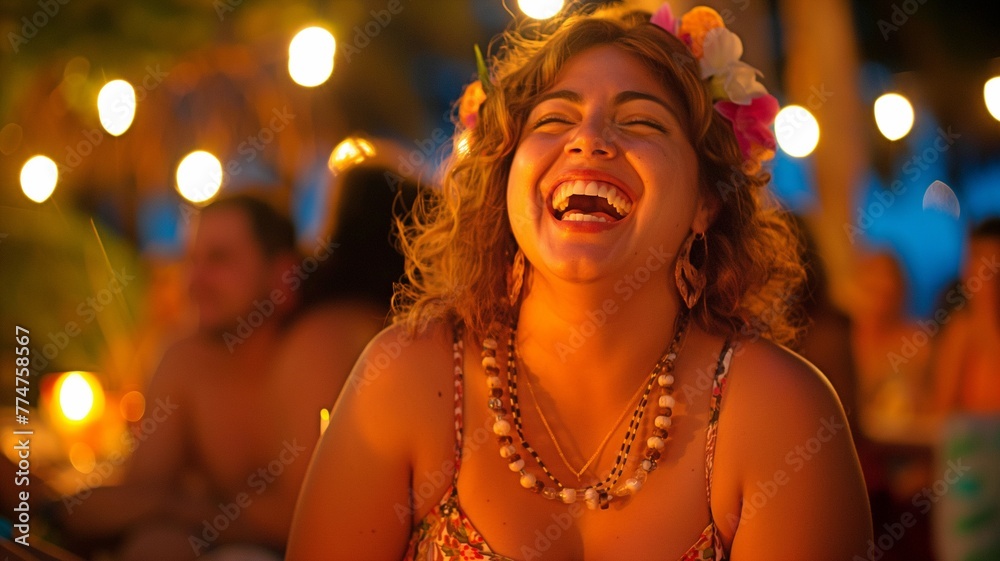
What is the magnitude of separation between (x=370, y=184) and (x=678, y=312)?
134 cm

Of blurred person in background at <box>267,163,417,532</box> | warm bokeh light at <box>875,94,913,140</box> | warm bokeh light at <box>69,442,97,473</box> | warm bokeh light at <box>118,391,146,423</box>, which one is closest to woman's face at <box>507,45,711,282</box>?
blurred person in background at <box>267,163,417,532</box>

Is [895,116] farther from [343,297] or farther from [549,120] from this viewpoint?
[549,120]

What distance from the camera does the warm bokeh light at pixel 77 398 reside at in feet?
18.5

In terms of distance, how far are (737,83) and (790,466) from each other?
0.91 metres

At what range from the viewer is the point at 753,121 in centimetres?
238

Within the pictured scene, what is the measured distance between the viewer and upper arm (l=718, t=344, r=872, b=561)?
1.98m

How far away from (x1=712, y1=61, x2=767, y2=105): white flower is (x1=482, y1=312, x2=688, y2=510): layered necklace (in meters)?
0.58

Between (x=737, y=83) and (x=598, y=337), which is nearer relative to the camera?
(x=598, y=337)

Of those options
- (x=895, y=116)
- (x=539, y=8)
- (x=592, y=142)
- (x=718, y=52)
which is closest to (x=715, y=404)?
(x=592, y=142)

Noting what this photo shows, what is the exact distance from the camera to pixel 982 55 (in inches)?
239

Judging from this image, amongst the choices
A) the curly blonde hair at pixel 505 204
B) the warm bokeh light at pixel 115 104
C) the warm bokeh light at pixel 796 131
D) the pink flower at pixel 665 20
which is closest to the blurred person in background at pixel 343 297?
the curly blonde hair at pixel 505 204

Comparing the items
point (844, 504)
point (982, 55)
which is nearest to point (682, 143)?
point (844, 504)

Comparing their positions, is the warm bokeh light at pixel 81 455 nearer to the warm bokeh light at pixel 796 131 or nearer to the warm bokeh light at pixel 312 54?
the warm bokeh light at pixel 312 54

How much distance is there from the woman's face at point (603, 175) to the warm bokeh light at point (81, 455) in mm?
4296
